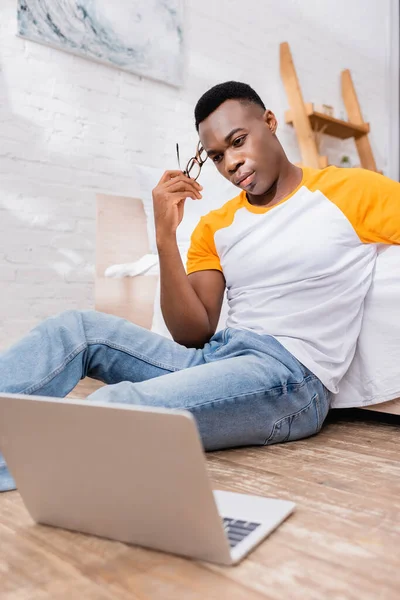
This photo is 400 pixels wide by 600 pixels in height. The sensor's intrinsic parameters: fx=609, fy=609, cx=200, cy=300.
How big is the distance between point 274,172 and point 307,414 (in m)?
0.53

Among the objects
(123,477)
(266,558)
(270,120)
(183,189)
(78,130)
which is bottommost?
(266,558)

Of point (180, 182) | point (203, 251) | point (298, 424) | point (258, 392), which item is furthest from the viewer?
point (203, 251)

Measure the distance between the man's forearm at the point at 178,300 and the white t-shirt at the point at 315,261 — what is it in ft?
0.24

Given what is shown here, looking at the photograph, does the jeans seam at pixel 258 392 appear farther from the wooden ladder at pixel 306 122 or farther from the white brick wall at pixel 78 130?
the wooden ladder at pixel 306 122

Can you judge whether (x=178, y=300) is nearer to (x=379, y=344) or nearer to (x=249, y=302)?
(x=249, y=302)

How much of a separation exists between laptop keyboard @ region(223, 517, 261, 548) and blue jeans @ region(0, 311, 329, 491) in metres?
0.29

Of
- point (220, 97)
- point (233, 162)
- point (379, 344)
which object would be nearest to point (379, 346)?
point (379, 344)

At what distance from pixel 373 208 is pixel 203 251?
0.40m

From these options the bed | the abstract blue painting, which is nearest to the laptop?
the bed

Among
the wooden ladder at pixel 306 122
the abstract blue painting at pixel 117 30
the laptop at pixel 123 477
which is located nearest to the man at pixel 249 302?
the laptop at pixel 123 477

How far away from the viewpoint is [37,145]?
260cm

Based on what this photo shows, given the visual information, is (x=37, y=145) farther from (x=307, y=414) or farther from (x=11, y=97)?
(x=307, y=414)

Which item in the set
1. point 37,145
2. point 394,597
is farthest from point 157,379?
point 37,145

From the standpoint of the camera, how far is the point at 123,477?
70 centimetres
